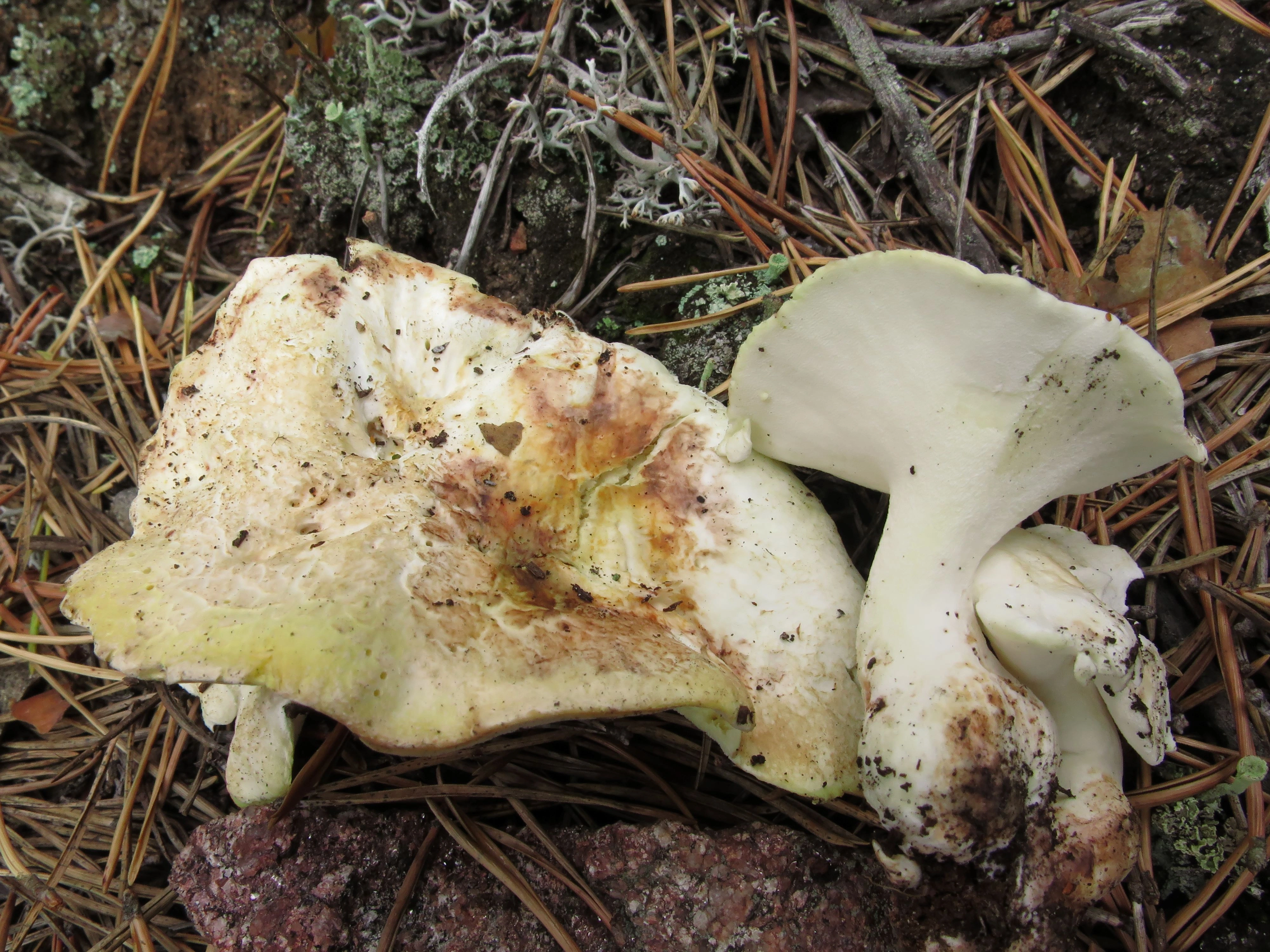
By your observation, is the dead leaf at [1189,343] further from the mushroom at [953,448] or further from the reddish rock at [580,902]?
the reddish rock at [580,902]

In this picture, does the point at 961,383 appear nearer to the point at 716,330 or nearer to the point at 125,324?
the point at 716,330

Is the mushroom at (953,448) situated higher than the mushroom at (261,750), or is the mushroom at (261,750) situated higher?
the mushroom at (953,448)

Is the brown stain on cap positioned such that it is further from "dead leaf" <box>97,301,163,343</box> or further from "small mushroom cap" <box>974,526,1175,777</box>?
"dead leaf" <box>97,301,163,343</box>

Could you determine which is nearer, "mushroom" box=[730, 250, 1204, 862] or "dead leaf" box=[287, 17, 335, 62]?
"mushroom" box=[730, 250, 1204, 862]

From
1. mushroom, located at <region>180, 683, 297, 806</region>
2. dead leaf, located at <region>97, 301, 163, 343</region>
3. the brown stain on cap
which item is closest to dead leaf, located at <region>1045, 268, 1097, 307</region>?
the brown stain on cap

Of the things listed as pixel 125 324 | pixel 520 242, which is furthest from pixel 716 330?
pixel 125 324

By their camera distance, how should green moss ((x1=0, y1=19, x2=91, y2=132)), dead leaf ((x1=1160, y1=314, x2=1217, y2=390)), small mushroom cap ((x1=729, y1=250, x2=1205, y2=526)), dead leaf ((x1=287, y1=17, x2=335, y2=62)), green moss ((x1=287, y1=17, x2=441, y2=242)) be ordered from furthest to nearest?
1. green moss ((x1=0, y1=19, x2=91, y2=132))
2. dead leaf ((x1=287, y1=17, x2=335, y2=62))
3. green moss ((x1=287, y1=17, x2=441, y2=242))
4. dead leaf ((x1=1160, y1=314, x2=1217, y2=390))
5. small mushroom cap ((x1=729, y1=250, x2=1205, y2=526))

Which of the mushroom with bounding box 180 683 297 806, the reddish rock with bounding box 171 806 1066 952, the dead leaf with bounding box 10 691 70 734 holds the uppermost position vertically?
the mushroom with bounding box 180 683 297 806

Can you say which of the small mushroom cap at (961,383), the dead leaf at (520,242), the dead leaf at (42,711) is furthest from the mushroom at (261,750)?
the dead leaf at (520,242)

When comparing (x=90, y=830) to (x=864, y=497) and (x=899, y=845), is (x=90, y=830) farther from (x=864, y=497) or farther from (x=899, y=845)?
(x=864, y=497)
